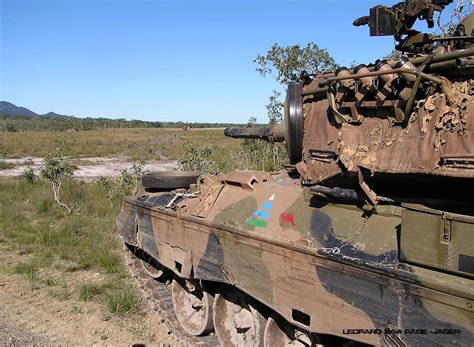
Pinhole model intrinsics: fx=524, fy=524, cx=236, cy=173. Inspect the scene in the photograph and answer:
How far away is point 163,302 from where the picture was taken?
7.47 meters

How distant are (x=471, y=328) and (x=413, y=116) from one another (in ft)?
4.96

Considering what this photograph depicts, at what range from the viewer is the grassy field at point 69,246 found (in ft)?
27.2

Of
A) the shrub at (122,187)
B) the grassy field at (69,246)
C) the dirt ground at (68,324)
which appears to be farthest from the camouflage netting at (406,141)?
the shrub at (122,187)

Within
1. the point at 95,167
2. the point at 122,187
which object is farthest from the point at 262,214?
→ the point at 95,167

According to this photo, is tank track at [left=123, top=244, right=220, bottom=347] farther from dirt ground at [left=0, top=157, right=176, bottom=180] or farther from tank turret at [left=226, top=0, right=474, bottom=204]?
dirt ground at [left=0, top=157, right=176, bottom=180]

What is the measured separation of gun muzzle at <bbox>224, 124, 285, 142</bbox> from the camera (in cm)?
597

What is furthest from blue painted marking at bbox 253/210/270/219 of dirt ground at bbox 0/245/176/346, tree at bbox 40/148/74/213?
tree at bbox 40/148/74/213

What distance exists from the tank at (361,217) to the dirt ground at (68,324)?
0.82m

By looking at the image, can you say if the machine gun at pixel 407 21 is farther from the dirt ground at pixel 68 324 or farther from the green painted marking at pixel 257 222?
the dirt ground at pixel 68 324

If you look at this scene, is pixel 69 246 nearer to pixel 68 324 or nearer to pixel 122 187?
pixel 68 324

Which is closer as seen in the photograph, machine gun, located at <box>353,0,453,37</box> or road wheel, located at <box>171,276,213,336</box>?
machine gun, located at <box>353,0,453,37</box>

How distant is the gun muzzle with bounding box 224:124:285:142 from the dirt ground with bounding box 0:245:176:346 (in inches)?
108

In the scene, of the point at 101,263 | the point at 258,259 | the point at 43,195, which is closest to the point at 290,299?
the point at 258,259

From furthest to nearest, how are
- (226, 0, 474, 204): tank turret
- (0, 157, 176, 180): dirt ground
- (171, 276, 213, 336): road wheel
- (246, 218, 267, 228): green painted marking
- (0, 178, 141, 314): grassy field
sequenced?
(0, 157, 176, 180): dirt ground
(0, 178, 141, 314): grassy field
(171, 276, 213, 336): road wheel
(246, 218, 267, 228): green painted marking
(226, 0, 474, 204): tank turret
